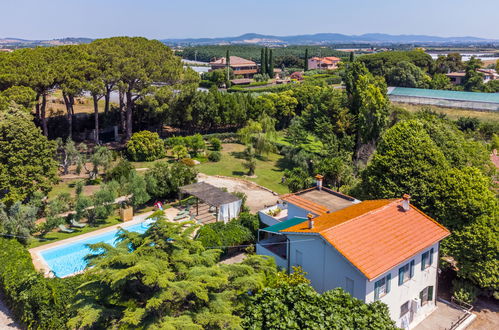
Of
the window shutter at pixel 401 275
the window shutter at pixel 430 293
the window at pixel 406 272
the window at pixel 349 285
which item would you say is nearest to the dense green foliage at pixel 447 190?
the window shutter at pixel 430 293

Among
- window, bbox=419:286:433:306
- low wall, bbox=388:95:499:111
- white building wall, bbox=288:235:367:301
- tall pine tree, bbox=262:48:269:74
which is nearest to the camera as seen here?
white building wall, bbox=288:235:367:301

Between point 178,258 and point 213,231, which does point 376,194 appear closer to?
point 213,231

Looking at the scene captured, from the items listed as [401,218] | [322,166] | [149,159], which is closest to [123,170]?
[149,159]

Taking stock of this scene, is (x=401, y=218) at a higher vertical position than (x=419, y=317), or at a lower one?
higher

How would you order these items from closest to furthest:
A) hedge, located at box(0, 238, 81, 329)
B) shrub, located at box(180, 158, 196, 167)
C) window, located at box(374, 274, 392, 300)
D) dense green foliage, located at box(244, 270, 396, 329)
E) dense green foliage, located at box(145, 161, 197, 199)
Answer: dense green foliage, located at box(244, 270, 396, 329) < hedge, located at box(0, 238, 81, 329) < window, located at box(374, 274, 392, 300) < dense green foliage, located at box(145, 161, 197, 199) < shrub, located at box(180, 158, 196, 167)

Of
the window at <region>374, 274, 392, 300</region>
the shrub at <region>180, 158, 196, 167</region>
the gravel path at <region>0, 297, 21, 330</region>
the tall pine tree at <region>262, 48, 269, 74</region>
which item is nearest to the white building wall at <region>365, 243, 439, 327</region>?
the window at <region>374, 274, 392, 300</region>

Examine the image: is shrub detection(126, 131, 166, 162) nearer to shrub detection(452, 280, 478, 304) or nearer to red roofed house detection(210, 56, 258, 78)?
shrub detection(452, 280, 478, 304)

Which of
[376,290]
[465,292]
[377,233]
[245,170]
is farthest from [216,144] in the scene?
[376,290]
